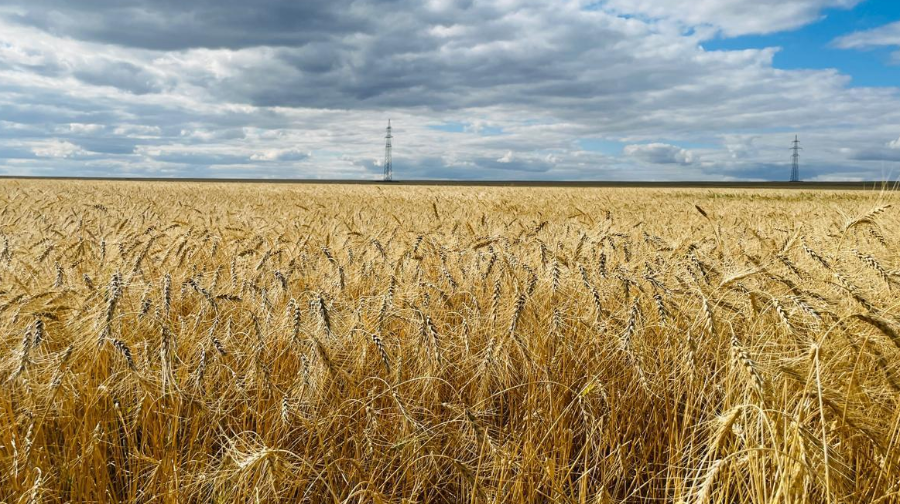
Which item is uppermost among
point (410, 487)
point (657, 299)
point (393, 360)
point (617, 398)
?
point (657, 299)

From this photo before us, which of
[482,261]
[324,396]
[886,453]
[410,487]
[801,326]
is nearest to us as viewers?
[886,453]

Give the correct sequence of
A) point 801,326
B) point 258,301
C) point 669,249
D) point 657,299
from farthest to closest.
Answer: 1. point 669,249
2. point 258,301
3. point 801,326
4. point 657,299

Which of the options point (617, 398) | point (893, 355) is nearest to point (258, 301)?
point (617, 398)

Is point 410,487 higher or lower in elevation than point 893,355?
lower

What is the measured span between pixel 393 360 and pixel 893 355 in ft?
6.44

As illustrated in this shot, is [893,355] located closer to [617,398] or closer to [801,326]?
[801,326]

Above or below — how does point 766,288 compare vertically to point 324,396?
above

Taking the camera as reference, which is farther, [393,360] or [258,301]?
[258,301]

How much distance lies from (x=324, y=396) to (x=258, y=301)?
1034 mm

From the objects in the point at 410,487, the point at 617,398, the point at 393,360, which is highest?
the point at 393,360

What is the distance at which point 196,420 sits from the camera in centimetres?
200

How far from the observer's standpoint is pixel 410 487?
6.42ft

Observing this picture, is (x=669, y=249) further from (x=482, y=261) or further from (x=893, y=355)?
(x=893, y=355)

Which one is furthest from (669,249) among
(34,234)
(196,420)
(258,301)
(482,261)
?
(34,234)
